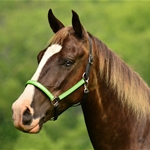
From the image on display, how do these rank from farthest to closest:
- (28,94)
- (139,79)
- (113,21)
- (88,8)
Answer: (88,8) → (113,21) → (139,79) → (28,94)

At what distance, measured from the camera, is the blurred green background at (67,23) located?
1144 inches

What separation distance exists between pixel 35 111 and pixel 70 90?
422mm

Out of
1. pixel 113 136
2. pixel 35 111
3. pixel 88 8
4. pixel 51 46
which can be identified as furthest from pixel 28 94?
pixel 88 8

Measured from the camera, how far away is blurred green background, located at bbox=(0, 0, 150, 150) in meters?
29.1

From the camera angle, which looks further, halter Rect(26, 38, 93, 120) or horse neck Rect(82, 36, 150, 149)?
horse neck Rect(82, 36, 150, 149)

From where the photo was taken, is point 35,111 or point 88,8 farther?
point 88,8

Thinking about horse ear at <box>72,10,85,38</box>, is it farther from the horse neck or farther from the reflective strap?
the reflective strap

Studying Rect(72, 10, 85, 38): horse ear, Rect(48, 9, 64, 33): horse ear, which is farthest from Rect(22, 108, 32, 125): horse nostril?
Rect(48, 9, 64, 33): horse ear

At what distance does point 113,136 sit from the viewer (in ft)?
18.3

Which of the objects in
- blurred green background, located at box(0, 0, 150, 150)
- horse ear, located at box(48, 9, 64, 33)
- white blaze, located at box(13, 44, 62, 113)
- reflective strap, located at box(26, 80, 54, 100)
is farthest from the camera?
blurred green background, located at box(0, 0, 150, 150)

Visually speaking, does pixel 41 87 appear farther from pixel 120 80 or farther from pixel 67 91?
pixel 120 80

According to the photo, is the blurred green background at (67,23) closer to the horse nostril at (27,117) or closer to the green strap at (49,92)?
the green strap at (49,92)

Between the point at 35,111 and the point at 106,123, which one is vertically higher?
the point at 35,111

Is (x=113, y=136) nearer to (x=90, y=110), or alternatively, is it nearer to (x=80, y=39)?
(x=90, y=110)
